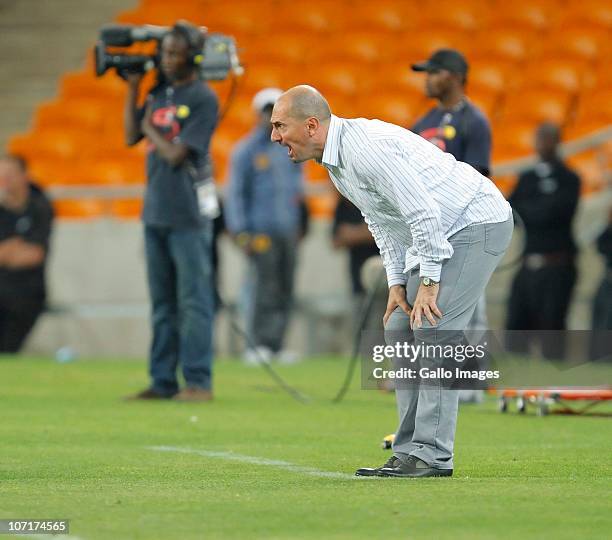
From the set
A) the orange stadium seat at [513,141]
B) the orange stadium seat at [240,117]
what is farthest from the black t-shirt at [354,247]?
the orange stadium seat at [240,117]

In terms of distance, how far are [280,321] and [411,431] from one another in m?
8.17

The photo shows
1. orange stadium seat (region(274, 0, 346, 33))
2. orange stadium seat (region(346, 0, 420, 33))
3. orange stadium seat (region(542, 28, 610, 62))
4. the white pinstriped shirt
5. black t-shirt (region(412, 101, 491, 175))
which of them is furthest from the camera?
orange stadium seat (region(274, 0, 346, 33))

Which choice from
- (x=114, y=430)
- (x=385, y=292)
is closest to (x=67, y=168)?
(x=385, y=292)

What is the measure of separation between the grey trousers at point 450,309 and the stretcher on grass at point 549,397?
115 inches

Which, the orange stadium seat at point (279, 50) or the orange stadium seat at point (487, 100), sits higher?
the orange stadium seat at point (279, 50)

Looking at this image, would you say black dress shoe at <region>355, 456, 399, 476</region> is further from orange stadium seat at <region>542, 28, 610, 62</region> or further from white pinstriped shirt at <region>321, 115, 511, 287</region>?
orange stadium seat at <region>542, 28, 610, 62</region>

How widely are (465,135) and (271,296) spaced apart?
199 inches

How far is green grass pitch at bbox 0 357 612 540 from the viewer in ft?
15.1

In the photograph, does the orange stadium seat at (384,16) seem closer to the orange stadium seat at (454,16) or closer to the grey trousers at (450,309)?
the orange stadium seat at (454,16)

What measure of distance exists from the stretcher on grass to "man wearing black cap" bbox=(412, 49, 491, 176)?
1358mm

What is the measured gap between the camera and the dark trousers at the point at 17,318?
14.7m

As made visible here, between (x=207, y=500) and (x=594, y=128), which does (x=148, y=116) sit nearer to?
(x=207, y=500)

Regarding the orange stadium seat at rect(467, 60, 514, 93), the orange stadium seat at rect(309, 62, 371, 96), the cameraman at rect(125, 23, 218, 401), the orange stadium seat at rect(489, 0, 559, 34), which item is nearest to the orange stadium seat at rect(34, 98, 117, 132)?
the orange stadium seat at rect(309, 62, 371, 96)

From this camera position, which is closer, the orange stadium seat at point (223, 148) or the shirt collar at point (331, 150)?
the shirt collar at point (331, 150)
